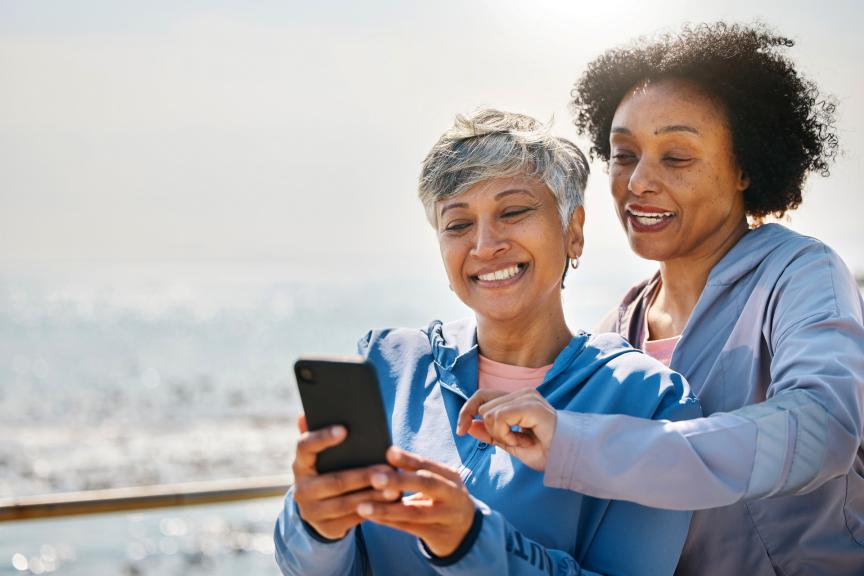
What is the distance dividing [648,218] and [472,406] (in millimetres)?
909

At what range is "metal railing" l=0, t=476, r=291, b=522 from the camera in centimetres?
313

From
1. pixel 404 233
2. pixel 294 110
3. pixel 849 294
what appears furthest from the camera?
pixel 404 233

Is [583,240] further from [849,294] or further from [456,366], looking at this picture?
[849,294]

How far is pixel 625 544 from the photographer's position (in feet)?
5.68

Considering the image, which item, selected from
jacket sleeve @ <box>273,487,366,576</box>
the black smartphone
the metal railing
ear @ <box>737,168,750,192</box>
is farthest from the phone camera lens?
the metal railing

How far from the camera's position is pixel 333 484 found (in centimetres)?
147

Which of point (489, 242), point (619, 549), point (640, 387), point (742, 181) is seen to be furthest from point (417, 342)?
point (742, 181)

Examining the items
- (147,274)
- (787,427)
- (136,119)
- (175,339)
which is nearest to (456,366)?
(787,427)

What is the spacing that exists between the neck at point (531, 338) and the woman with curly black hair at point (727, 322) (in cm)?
33

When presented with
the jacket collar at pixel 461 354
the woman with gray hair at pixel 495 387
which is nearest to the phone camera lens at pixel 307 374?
the woman with gray hair at pixel 495 387

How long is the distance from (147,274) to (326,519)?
30197 millimetres

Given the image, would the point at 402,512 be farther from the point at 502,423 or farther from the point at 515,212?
the point at 515,212

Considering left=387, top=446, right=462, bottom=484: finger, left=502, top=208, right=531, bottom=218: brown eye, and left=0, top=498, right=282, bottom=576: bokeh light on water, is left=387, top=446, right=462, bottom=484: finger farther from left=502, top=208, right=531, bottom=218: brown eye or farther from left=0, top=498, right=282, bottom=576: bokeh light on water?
left=0, top=498, right=282, bottom=576: bokeh light on water

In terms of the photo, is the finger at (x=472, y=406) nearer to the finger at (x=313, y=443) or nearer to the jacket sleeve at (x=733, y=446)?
the jacket sleeve at (x=733, y=446)
